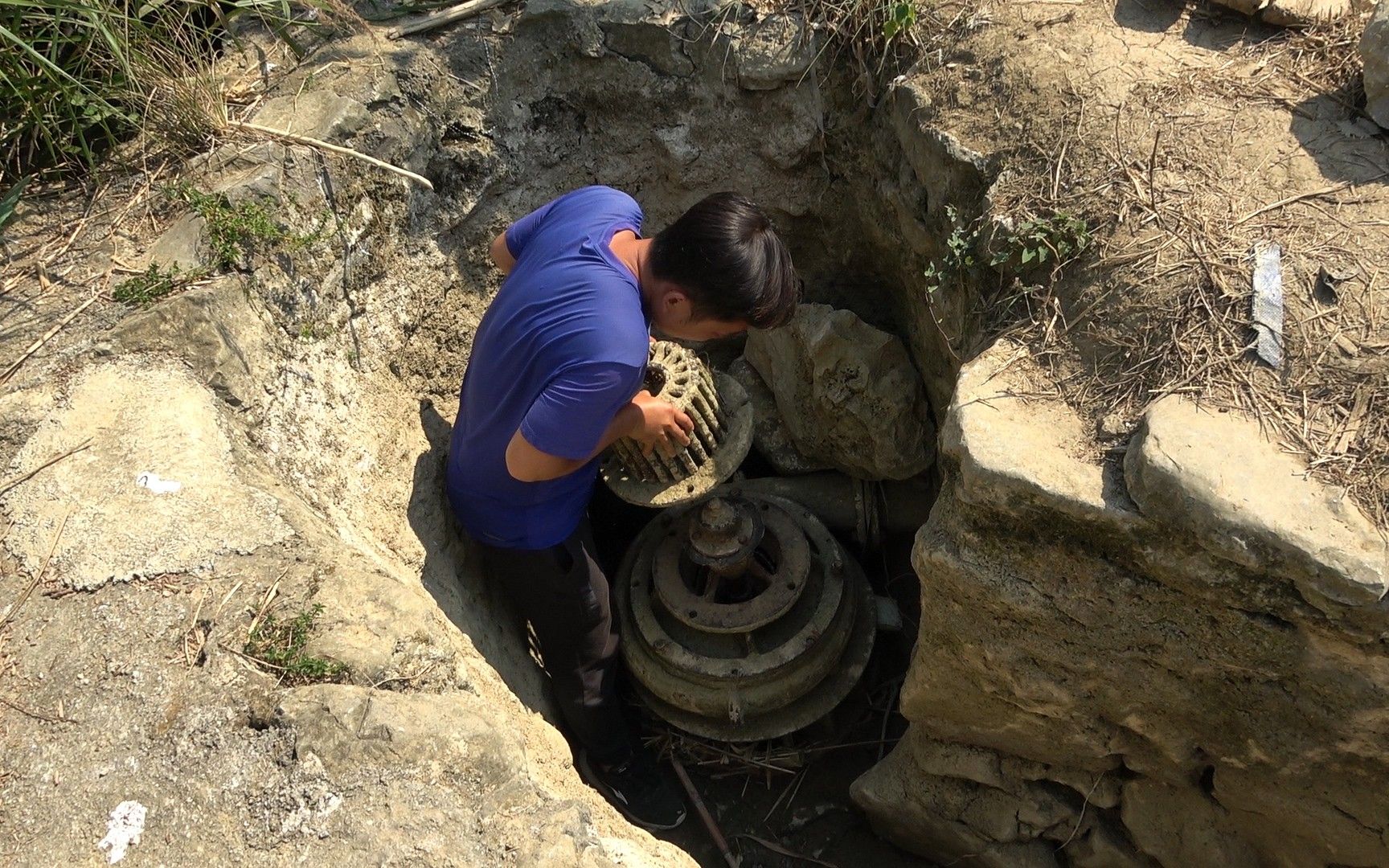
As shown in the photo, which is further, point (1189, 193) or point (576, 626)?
point (576, 626)

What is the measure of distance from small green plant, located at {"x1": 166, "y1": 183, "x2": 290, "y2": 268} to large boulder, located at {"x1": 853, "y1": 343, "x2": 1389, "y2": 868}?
6.81ft

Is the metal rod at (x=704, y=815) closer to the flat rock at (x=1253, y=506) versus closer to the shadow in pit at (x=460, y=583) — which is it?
the shadow in pit at (x=460, y=583)

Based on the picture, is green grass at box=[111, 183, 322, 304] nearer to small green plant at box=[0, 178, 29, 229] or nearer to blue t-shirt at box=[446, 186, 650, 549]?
small green plant at box=[0, 178, 29, 229]

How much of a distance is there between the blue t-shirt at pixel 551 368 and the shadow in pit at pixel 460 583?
0.37 ft

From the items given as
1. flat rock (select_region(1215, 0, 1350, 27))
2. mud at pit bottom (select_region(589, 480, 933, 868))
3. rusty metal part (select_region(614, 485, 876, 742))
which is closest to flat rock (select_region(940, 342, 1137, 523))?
rusty metal part (select_region(614, 485, 876, 742))

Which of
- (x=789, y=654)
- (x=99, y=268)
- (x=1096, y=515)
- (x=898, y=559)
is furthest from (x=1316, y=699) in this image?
(x=99, y=268)

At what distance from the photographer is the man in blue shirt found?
2.44m

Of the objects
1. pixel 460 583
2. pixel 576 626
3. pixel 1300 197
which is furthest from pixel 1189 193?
pixel 460 583

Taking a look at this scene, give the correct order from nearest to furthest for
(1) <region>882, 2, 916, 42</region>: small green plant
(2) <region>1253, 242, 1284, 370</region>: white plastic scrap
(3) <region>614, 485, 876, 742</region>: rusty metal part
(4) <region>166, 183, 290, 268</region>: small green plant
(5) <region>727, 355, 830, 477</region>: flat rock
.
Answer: (2) <region>1253, 242, 1284, 370</region>: white plastic scrap → (4) <region>166, 183, 290, 268</region>: small green plant → (1) <region>882, 2, 916, 42</region>: small green plant → (3) <region>614, 485, 876, 742</region>: rusty metal part → (5) <region>727, 355, 830, 477</region>: flat rock

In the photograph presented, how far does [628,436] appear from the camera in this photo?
2.89 metres

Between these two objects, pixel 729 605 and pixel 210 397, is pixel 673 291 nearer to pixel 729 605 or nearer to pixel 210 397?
pixel 210 397

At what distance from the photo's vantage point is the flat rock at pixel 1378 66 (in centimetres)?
265

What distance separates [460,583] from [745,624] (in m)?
1.05

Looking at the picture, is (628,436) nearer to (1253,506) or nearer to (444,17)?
(1253,506)
